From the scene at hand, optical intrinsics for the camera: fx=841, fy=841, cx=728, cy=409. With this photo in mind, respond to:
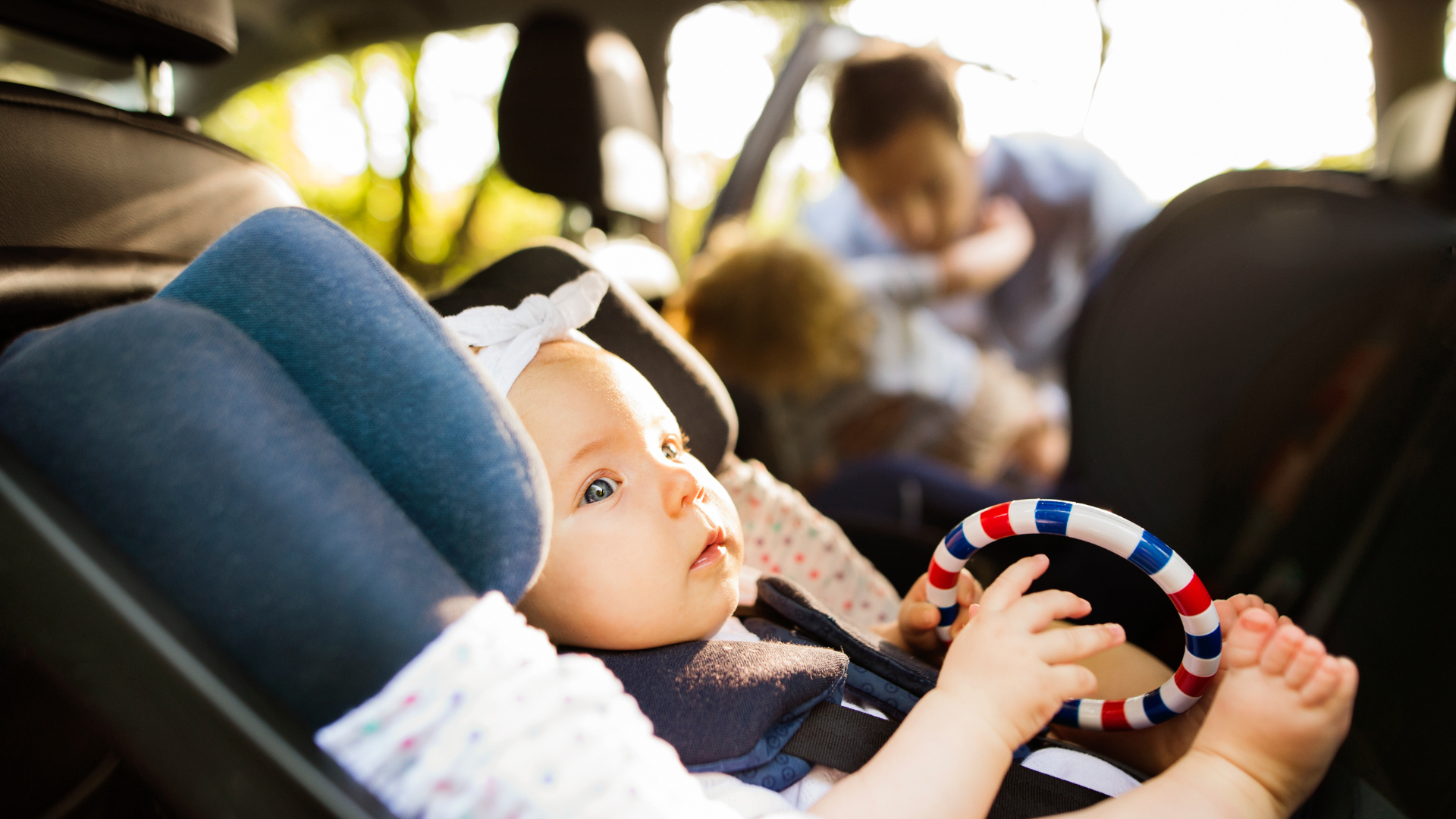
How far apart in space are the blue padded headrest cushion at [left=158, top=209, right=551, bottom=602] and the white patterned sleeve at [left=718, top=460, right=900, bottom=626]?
56 centimetres

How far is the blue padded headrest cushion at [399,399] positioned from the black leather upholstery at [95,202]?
0.83 feet

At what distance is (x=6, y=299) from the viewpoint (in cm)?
74

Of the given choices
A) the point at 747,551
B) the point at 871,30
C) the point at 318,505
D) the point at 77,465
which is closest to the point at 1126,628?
the point at 747,551

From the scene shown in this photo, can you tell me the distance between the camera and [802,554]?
1.20 metres

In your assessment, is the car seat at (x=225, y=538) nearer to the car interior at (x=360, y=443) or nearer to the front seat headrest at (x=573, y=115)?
the car interior at (x=360, y=443)

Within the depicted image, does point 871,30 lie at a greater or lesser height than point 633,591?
greater

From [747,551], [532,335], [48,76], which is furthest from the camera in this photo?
[48,76]

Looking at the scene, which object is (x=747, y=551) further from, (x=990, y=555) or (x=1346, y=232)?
(x=1346, y=232)

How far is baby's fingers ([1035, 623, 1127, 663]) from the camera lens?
728mm

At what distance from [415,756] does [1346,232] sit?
147cm

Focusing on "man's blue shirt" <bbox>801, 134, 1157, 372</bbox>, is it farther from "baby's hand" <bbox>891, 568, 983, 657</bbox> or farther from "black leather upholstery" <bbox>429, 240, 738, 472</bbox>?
"baby's hand" <bbox>891, 568, 983, 657</bbox>

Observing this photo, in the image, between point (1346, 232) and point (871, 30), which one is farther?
point (871, 30)

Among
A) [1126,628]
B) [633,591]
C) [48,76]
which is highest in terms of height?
[48,76]

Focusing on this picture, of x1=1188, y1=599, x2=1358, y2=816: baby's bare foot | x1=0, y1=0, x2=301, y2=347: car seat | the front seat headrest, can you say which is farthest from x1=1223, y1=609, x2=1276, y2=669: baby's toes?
the front seat headrest
